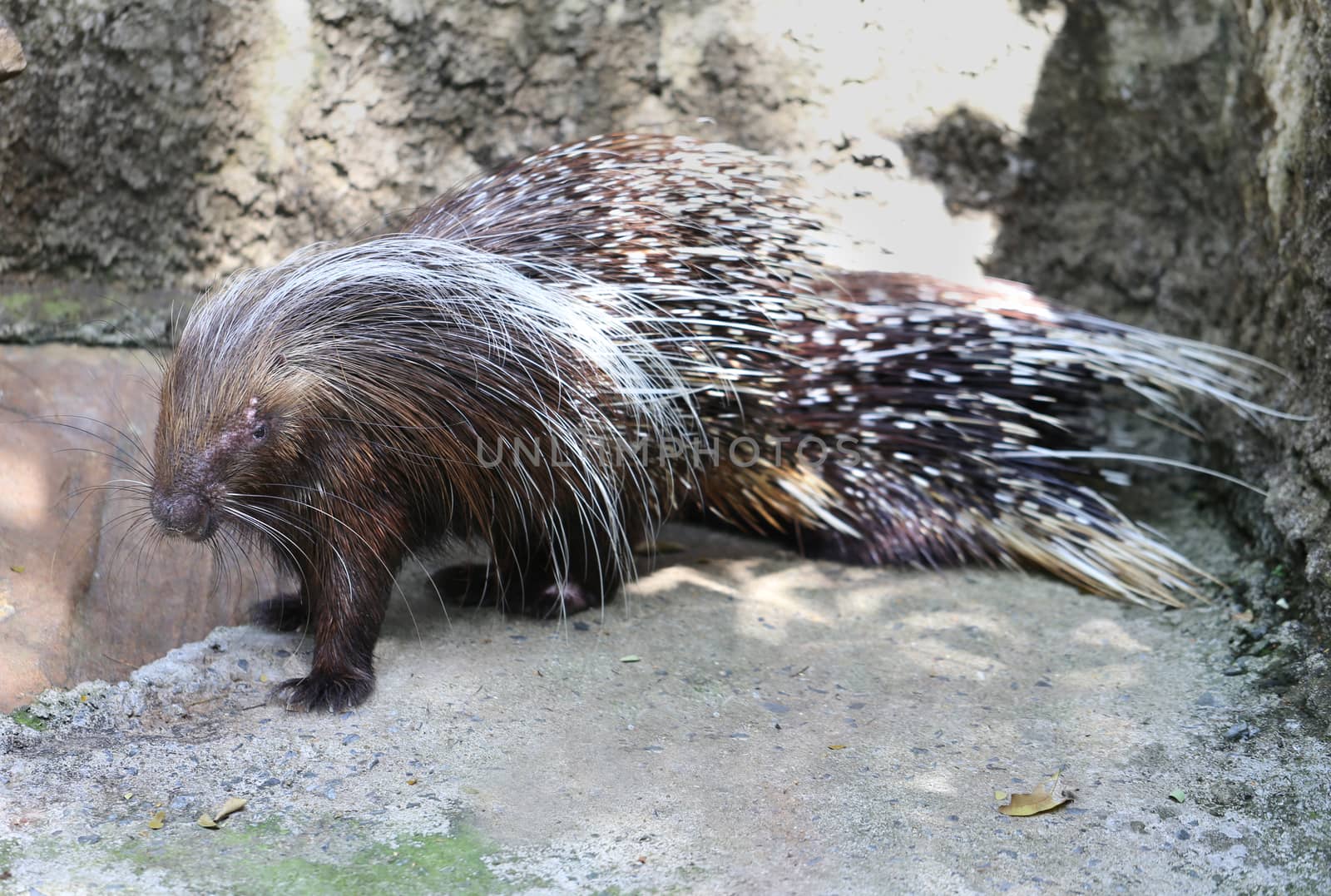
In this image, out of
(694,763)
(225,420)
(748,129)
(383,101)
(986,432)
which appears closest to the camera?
(694,763)

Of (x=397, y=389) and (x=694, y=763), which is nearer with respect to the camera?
(x=694, y=763)

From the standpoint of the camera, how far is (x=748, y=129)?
160 inches

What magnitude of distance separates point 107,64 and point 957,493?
9.05 feet

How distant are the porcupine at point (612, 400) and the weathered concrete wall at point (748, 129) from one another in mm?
428

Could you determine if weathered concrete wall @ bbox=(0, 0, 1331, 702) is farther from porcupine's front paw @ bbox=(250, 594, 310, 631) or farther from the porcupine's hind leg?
the porcupine's hind leg

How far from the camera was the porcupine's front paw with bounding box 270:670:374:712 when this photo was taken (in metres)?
2.58

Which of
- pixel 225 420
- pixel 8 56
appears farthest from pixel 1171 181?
pixel 8 56

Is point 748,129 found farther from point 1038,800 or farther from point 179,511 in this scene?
point 1038,800

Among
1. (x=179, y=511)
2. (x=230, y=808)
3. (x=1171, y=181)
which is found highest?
(x=1171, y=181)

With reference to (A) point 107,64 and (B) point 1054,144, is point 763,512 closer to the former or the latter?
(B) point 1054,144

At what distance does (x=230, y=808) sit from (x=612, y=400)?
1.24 metres

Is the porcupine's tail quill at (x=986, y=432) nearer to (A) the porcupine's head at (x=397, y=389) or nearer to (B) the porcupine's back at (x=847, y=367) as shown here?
(B) the porcupine's back at (x=847, y=367)

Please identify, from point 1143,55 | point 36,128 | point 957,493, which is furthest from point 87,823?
point 1143,55

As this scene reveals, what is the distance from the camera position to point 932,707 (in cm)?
268
